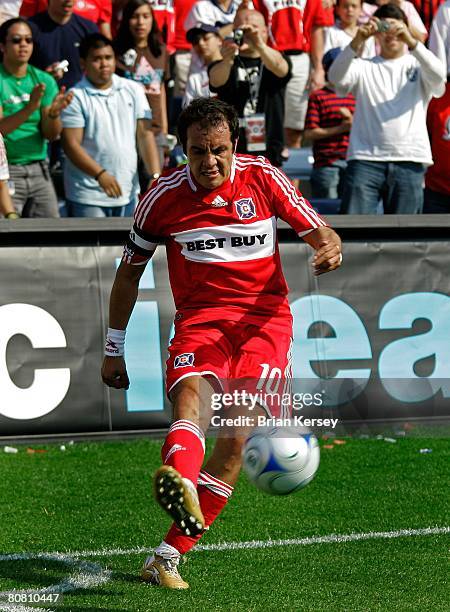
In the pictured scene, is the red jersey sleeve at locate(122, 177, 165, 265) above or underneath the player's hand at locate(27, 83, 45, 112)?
above

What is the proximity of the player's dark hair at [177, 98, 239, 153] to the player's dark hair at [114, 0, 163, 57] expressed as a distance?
632cm

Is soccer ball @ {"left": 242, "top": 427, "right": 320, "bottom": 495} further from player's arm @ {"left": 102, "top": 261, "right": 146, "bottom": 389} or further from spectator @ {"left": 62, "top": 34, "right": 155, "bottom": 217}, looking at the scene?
spectator @ {"left": 62, "top": 34, "right": 155, "bottom": 217}

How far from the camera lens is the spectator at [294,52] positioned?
12664mm

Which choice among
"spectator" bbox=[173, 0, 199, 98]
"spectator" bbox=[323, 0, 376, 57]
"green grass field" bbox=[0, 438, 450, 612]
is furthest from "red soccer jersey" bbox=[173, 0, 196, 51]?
"green grass field" bbox=[0, 438, 450, 612]

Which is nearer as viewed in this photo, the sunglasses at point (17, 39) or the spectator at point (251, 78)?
the sunglasses at point (17, 39)

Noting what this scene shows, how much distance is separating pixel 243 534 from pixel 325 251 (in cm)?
231

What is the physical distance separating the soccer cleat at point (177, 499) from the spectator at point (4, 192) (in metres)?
5.39

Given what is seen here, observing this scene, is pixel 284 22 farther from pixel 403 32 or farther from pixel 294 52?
pixel 403 32

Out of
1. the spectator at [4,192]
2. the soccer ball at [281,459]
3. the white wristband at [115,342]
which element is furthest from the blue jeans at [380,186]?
the soccer ball at [281,459]

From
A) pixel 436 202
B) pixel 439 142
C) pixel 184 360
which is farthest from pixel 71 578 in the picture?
pixel 439 142

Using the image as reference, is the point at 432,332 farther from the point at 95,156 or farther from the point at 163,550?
the point at 163,550

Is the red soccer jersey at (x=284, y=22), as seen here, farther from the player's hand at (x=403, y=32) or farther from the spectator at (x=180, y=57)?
the player's hand at (x=403, y=32)

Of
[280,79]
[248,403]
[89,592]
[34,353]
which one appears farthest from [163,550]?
[280,79]

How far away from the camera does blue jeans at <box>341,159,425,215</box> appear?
10570 mm
